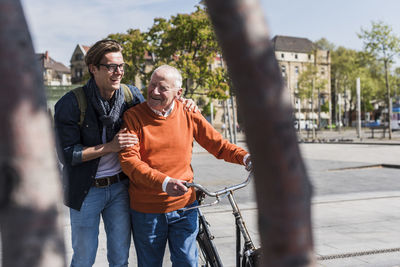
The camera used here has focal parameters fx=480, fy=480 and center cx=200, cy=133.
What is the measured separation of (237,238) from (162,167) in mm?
664

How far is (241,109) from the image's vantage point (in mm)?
897

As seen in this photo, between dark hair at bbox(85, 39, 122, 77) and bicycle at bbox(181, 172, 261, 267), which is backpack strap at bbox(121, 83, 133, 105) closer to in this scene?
dark hair at bbox(85, 39, 122, 77)

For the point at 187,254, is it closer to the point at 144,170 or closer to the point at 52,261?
the point at 144,170

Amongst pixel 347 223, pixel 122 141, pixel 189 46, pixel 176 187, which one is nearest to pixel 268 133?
pixel 176 187

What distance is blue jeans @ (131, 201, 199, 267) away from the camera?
309 centimetres

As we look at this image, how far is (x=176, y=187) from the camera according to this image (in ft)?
8.95

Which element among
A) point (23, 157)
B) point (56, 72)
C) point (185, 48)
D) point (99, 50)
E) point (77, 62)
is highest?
point (77, 62)

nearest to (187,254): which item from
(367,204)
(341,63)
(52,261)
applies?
(52,261)

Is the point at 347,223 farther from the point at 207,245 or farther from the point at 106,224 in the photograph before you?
the point at 106,224

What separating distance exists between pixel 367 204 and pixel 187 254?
17.9 feet

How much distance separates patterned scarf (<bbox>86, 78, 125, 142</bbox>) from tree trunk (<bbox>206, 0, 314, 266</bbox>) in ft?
7.25

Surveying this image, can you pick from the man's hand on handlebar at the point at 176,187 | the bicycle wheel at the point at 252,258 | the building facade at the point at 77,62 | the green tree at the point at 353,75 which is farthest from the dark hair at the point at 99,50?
the building facade at the point at 77,62

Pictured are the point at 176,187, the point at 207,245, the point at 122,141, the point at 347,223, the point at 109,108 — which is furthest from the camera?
the point at 347,223

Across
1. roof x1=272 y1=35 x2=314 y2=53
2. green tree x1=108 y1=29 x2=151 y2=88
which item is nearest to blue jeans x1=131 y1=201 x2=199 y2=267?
green tree x1=108 y1=29 x2=151 y2=88
